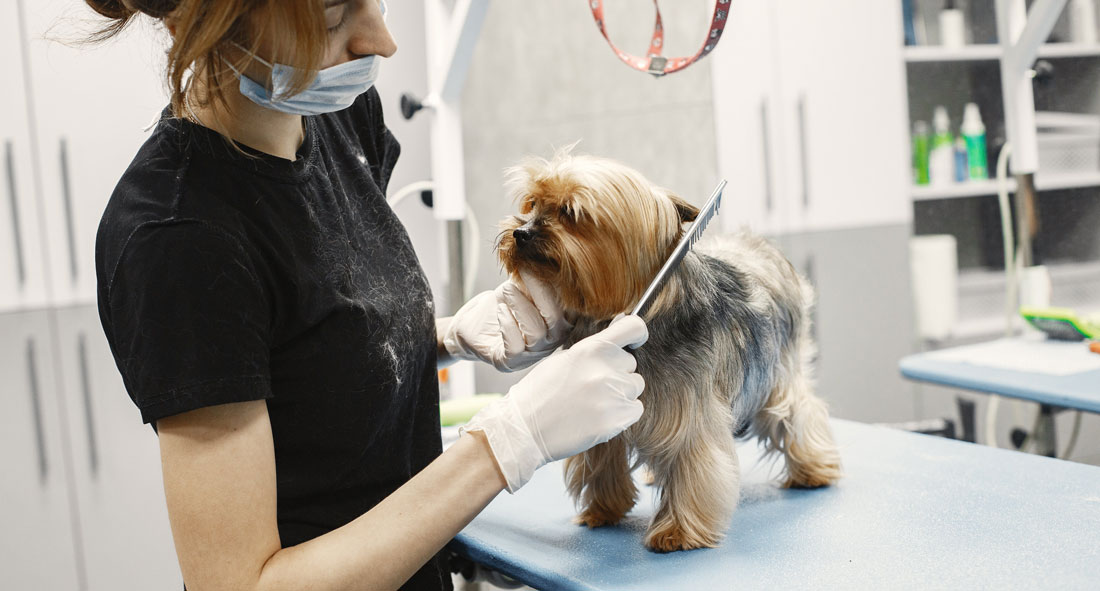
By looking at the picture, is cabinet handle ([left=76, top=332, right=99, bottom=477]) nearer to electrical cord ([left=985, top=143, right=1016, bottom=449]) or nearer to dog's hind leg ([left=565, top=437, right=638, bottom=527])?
dog's hind leg ([left=565, top=437, right=638, bottom=527])

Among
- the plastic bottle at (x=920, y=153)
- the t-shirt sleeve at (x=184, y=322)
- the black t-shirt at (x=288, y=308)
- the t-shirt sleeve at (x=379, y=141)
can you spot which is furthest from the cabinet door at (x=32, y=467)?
the plastic bottle at (x=920, y=153)

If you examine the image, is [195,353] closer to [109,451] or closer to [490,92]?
[109,451]

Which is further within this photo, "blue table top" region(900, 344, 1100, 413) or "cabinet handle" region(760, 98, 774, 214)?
"cabinet handle" region(760, 98, 774, 214)

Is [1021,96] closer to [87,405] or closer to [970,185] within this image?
[970,185]

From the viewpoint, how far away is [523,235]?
1.21 m

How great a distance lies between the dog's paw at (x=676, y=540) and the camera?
46.4 inches

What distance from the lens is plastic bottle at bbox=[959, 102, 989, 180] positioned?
3.67m

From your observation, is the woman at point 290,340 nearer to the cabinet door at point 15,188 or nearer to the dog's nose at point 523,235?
the dog's nose at point 523,235

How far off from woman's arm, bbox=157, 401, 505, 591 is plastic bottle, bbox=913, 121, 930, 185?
10.7 ft

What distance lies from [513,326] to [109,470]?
193 cm

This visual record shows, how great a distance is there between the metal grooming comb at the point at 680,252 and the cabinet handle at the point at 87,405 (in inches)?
80.9

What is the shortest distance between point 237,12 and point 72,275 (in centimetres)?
197

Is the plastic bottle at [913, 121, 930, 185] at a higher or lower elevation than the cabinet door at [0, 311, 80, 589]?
higher

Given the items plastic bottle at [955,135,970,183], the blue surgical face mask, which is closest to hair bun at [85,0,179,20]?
the blue surgical face mask
